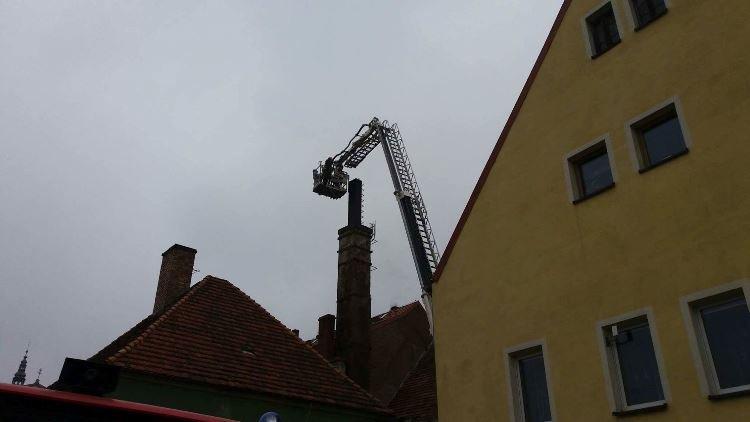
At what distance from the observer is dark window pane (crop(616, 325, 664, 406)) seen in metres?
9.05

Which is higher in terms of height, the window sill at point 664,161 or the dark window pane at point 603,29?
the dark window pane at point 603,29

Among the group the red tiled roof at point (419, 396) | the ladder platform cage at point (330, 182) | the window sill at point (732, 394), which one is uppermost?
the ladder platform cage at point (330, 182)

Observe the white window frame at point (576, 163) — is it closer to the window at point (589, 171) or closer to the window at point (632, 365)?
the window at point (589, 171)

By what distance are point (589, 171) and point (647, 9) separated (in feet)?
10.6

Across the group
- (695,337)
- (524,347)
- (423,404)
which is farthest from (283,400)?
(695,337)

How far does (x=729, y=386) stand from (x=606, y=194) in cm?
367

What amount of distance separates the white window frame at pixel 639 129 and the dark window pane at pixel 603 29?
193cm

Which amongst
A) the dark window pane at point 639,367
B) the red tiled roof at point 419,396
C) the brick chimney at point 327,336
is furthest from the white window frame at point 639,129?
the brick chimney at point 327,336

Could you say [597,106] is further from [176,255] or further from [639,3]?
[176,255]

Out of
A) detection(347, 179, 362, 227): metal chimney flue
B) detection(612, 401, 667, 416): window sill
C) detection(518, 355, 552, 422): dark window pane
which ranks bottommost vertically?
detection(612, 401, 667, 416): window sill

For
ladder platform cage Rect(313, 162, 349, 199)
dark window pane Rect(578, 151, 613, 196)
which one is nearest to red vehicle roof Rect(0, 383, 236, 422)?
dark window pane Rect(578, 151, 613, 196)

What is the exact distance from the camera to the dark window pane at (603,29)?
11859 millimetres

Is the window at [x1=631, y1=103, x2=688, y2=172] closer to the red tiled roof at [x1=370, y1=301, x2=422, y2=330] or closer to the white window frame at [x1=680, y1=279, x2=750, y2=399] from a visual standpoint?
the white window frame at [x1=680, y1=279, x2=750, y2=399]

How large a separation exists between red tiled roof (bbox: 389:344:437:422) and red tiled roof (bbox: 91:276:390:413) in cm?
258
